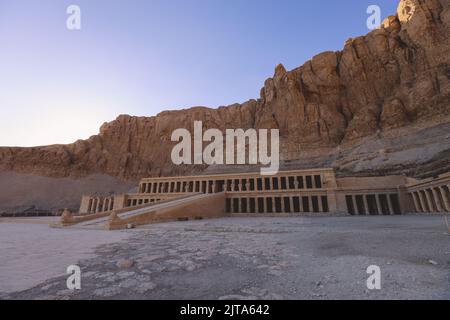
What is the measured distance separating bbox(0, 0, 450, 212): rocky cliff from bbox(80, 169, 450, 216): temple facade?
186 inches

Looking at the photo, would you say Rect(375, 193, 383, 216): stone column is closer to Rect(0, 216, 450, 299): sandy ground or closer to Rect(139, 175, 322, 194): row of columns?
Rect(139, 175, 322, 194): row of columns

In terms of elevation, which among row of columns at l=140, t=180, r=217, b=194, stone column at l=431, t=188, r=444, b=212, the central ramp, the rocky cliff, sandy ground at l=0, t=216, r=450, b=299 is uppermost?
the rocky cliff

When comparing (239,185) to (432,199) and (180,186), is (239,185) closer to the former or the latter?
(180,186)

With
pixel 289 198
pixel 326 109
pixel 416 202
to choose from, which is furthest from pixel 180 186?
pixel 326 109

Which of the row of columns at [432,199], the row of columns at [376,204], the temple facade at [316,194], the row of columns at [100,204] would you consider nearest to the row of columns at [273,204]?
the temple facade at [316,194]

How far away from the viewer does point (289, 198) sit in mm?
30375

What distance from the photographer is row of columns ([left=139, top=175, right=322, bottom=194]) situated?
34.5 metres

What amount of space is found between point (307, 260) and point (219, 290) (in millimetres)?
2588

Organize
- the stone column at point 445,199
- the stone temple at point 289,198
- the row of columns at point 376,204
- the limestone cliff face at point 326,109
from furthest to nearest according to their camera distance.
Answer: the limestone cliff face at point 326,109 < the row of columns at point 376,204 < the stone temple at point 289,198 < the stone column at point 445,199

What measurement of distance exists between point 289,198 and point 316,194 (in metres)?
3.51

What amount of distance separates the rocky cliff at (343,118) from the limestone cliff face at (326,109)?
182 mm

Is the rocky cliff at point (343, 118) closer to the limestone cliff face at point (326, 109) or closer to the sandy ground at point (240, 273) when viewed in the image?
the limestone cliff face at point (326, 109)

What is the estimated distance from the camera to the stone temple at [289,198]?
20562 millimetres

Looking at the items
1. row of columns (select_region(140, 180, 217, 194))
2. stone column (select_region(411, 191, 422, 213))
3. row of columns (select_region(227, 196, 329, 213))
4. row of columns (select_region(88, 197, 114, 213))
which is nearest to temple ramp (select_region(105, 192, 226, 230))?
row of columns (select_region(227, 196, 329, 213))
